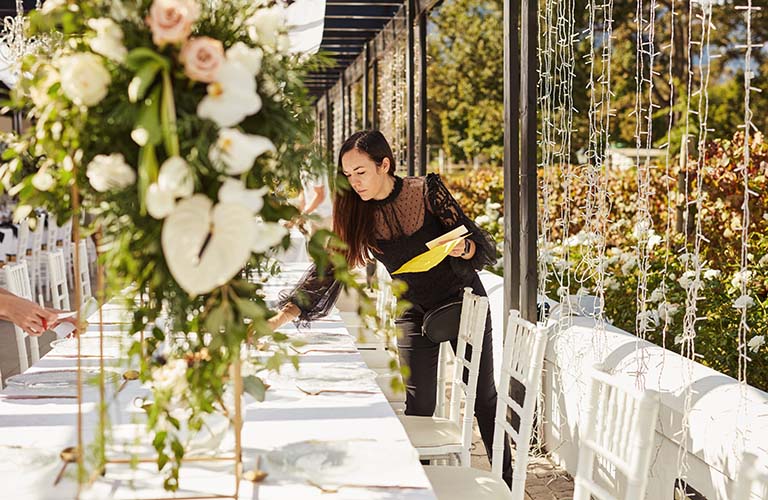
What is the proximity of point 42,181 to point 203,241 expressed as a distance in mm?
339

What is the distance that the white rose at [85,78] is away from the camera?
127 cm

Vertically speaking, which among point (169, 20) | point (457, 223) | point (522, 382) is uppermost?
point (169, 20)

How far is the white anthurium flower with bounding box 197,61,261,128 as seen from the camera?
4.13 ft

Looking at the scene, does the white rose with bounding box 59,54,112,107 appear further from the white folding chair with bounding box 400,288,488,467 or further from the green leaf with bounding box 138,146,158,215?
the white folding chair with bounding box 400,288,488,467

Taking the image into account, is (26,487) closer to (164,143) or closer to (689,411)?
(164,143)

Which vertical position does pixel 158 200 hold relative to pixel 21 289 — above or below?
above

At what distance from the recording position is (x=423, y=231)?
10.4 feet

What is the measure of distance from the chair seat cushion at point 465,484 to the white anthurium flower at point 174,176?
1.36 metres

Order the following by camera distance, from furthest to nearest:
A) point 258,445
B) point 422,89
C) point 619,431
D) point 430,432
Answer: point 422,89 < point 430,432 < point 258,445 < point 619,431

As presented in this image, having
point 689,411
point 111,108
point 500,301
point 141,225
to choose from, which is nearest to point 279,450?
point 141,225

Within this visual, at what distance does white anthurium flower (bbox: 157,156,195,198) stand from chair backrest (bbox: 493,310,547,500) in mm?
1279

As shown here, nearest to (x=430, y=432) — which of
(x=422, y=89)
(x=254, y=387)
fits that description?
(x=254, y=387)

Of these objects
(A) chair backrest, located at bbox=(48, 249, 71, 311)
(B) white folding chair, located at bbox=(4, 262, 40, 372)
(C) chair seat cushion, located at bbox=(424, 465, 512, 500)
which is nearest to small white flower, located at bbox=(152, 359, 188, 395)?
(C) chair seat cushion, located at bbox=(424, 465, 512, 500)

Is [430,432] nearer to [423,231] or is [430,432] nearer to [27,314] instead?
[423,231]
